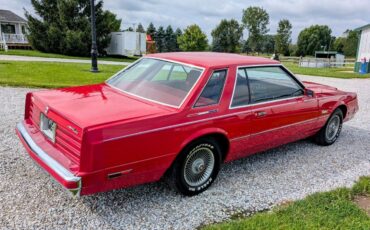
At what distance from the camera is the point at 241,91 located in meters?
3.70

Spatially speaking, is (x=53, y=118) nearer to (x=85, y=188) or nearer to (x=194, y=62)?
(x=85, y=188)

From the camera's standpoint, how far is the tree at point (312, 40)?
265 ft

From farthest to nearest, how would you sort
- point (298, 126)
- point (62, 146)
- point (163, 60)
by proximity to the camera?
point (298, 126) → point (163, 60) → point (62, 146)

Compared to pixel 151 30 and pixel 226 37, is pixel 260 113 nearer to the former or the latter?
pixel 151 30

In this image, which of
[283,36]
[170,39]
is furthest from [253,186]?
[283,36]

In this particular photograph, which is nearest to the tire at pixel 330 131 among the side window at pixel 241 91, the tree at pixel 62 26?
Answer: the side window at pixel 241 91

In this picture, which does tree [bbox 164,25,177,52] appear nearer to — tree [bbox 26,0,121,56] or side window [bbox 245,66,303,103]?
tree [bbox 26,0,121,56]

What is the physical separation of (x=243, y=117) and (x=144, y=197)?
1.41m

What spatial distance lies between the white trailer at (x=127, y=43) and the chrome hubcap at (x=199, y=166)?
80.3 feet

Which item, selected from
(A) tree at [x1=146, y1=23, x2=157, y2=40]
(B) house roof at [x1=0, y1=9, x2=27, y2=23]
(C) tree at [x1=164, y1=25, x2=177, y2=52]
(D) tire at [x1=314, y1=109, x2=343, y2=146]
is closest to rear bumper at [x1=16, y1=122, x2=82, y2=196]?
(D) tire at [x1=314, y1=109, x2=343, y2=146]

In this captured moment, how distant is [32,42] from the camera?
25.7 m

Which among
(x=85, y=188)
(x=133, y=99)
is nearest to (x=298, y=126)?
(x=133, y=99)

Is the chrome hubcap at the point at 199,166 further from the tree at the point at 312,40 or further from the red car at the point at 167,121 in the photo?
the tree at the point at 312,40

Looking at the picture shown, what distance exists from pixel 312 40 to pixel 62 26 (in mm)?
70613
